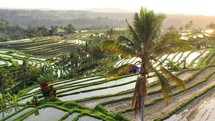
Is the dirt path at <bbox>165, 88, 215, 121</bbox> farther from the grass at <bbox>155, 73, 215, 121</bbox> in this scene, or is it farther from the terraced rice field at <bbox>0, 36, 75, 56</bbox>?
the terraced rice field at <bbox>0, 36, 75, 56</bbox>

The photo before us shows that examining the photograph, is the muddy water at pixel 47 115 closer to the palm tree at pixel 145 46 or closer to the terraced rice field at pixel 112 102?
the terraced rice field at pixel 112 102

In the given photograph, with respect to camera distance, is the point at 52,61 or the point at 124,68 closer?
the point at 124,68

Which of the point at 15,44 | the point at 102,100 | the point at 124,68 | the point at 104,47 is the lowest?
the point at 15,44

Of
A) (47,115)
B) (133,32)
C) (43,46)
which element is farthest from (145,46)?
(43,46)

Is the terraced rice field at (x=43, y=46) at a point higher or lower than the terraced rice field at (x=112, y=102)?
lower

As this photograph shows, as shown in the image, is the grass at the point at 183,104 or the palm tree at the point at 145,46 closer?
the palm tree at the point at 145,46

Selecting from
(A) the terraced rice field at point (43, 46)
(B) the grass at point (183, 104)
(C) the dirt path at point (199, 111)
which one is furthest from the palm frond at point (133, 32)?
(A) the terraced rice field at point (43, 46)

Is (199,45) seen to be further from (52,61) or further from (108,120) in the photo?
(108,120)

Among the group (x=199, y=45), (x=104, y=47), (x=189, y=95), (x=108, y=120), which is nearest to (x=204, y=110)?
(x=189, y=95)

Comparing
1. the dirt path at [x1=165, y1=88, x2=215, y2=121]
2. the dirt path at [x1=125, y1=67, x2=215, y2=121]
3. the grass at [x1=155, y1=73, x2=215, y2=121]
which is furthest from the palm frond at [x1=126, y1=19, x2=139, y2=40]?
the dirt path at [x1=165, y1=88, x2=215, y2=121]
